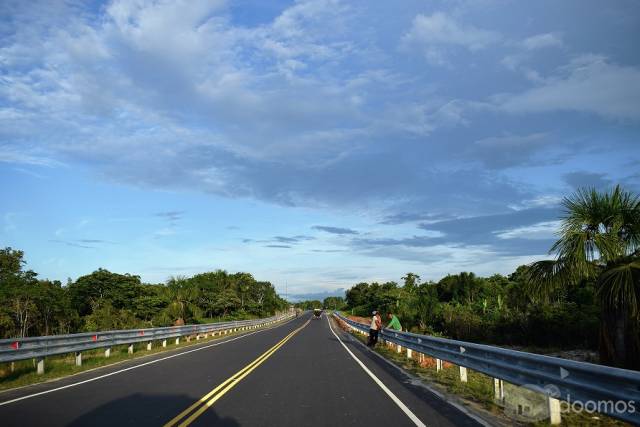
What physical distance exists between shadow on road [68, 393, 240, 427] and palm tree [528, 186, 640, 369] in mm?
7710

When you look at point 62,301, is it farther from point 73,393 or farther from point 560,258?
point 560,258

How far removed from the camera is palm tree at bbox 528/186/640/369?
32.0 feet

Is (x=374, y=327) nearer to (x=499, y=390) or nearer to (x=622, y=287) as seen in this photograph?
(x=499, y=390)

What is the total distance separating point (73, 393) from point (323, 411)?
5.62 m

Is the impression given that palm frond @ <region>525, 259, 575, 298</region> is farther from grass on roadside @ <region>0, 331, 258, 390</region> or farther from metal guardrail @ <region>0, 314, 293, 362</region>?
metal guardrail @ <region>0, 314, 293, 362</region>

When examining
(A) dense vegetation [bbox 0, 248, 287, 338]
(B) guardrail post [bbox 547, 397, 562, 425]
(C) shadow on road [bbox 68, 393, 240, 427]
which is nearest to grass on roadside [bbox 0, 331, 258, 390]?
(C) shadow on road [bbox 68, 393, 240, 427]

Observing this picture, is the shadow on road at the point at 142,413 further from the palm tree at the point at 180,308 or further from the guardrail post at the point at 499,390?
the palm tree at the point at 180,308

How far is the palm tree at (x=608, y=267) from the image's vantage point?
384 inches

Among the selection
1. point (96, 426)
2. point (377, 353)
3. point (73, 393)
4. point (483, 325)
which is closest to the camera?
point (96, 426)

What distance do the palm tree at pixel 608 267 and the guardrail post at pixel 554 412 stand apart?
340 centimetres

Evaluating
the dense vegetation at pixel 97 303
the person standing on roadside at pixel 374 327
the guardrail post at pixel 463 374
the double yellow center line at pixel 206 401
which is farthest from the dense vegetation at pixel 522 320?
the dense vegetation at pixel 97 303

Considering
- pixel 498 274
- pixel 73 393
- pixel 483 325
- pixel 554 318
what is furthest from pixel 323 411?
pixel 498 274

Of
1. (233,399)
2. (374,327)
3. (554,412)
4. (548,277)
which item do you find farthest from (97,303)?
(554,412)

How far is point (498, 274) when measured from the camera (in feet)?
249
